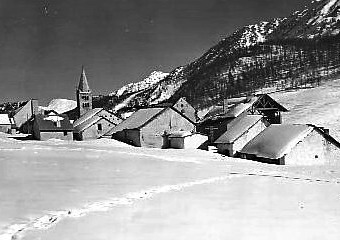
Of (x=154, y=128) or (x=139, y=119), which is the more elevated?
(x=139, y=119)

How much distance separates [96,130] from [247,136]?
32.6m

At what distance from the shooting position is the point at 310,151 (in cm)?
3881

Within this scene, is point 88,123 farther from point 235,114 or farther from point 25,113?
point 25,113

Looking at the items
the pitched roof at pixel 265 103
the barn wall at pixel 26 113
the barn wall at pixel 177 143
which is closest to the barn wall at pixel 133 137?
the barn wall at pixel 177 143

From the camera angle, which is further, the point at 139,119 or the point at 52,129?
the point at 52,129

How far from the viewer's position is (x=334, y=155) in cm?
4019

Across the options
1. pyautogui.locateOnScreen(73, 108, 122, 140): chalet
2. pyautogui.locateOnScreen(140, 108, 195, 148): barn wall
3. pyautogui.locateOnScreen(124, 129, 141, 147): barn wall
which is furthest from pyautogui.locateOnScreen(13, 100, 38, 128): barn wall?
pyautogui.locateOnScreen(140, 108, 195, 148): barn wall

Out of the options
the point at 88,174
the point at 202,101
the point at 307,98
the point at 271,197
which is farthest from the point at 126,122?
the point at 202,101

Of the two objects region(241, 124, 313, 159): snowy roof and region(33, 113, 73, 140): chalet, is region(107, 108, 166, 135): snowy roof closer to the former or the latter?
region(33, 113, 73, 140): chalet

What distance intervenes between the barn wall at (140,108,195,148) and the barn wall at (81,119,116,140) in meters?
16.5

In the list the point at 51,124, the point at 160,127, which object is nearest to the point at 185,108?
the point at 51,124

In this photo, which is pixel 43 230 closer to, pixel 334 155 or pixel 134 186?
pixel 134 186

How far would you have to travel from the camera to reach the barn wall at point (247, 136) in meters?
46.1

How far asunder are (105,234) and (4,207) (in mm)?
4390
